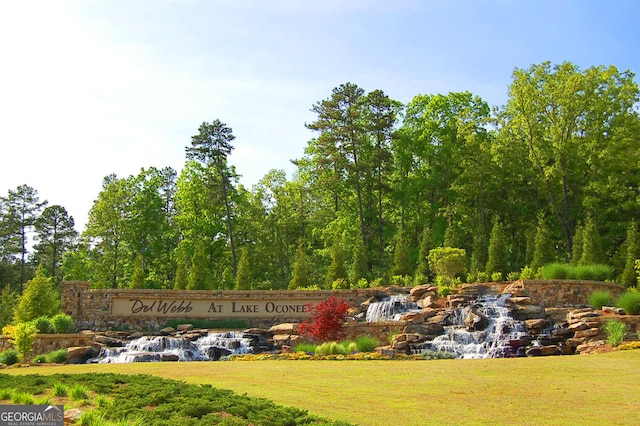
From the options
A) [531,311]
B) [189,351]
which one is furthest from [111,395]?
[531,311]

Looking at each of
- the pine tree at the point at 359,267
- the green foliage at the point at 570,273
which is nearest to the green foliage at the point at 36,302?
the pine tree at the point at 359,267

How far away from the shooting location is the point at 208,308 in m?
27.2

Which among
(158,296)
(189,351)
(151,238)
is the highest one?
(151,238)

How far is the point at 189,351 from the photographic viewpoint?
70.4ft

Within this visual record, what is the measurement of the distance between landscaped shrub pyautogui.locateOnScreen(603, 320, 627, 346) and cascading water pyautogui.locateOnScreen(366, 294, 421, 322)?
7.93m

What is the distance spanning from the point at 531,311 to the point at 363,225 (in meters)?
15.9

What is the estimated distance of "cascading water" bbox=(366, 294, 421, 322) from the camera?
83.5 feet

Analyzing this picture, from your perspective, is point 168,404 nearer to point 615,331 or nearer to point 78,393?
point 78,393

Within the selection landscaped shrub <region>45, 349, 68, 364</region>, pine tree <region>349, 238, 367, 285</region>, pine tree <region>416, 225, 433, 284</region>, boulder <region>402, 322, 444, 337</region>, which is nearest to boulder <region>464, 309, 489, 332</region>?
boulder <region>402, 322, 444, 337</region>

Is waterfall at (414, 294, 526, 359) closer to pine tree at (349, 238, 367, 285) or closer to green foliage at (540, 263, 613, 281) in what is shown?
green foliage at (540, 263, 613, 281)

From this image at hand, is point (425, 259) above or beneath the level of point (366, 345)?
above

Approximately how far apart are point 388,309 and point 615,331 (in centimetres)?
931

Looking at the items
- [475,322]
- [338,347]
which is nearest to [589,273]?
[475,322]

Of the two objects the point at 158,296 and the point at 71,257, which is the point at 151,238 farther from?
the point at 158,296
